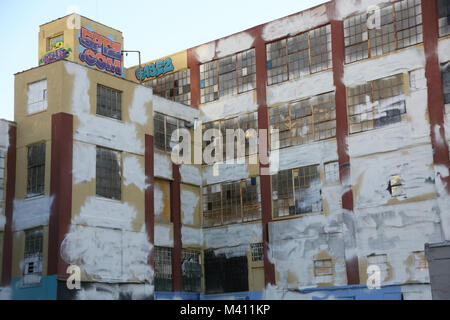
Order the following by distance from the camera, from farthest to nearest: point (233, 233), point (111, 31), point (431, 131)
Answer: point (111, 31), point (233, 233), point (431, 131)

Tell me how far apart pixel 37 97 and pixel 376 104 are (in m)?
16.0

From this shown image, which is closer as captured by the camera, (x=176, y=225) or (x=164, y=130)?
(x=176, y=225)

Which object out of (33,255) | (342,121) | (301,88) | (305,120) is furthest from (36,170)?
(342,121)

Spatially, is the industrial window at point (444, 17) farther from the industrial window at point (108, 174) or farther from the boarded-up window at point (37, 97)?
the boarded-up window at point (37, 97)

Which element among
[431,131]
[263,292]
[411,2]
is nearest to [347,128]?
[431,131]

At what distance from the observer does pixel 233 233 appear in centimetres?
3772

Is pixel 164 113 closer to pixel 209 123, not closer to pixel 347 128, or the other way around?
pixel 209 123

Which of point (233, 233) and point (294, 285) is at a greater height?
point (233, 233)

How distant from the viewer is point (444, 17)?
105 ft

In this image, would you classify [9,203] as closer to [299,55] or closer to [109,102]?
[109,102]

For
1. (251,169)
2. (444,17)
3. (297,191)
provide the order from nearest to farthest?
(444,17), (297,191), (251,169)
